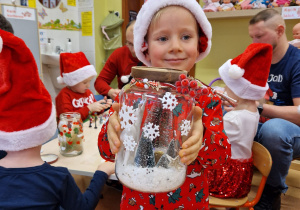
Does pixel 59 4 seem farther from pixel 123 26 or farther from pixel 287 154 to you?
pixel 287 154

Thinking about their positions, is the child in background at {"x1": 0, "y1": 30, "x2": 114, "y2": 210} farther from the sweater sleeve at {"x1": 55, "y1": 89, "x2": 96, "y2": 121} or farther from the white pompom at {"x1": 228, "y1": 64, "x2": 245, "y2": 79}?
the sweater sleeve at {"x1": 55, "y1": 89, "x2": 96, "y2": 121}

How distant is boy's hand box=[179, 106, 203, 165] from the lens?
0.52 m

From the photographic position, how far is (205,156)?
0.69 m

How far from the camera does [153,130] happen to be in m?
0.52

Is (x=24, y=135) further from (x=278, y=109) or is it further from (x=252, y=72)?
(x=278, y=109)

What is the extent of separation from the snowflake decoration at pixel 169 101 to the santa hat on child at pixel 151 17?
36 cm

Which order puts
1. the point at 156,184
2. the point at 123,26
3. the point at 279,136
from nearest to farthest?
the point at 156,184 → the point at 279,136 → the point at 123,26

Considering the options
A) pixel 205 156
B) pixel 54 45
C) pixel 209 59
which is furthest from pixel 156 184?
pixel 54 45

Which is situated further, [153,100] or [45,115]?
[45,115]

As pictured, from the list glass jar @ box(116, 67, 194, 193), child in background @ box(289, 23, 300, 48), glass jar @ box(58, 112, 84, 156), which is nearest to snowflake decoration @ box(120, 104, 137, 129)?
glass jar @ box(116, 67, 194, 193)

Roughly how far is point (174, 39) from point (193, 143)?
0.32 metres

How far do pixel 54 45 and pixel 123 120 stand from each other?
11.2 ft

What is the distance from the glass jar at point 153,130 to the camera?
19.8 inches

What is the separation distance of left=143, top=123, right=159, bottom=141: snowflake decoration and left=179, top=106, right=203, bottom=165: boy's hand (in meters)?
0.07
